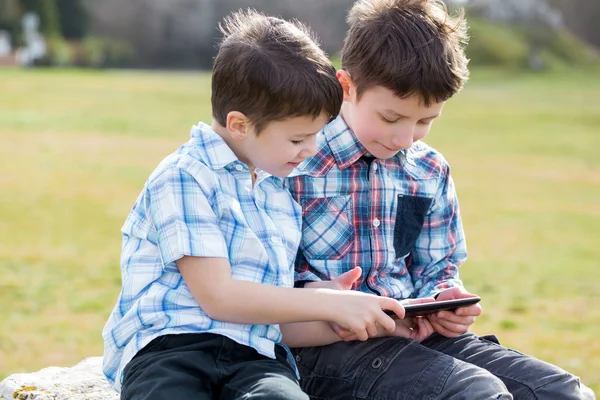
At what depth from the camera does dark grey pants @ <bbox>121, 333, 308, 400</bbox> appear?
2.05 m

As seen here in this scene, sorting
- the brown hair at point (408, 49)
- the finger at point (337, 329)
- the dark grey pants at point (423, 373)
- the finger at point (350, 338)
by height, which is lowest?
the dark grey pants at point (423, 373)

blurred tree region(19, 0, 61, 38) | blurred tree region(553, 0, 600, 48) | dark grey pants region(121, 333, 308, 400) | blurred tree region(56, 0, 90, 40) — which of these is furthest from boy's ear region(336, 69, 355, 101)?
blurred tree region(553, 0, 600, 48)

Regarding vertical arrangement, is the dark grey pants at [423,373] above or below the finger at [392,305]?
below

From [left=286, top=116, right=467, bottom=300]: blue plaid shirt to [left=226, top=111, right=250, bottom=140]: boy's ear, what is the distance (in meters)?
0.39

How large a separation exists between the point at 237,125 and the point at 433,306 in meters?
0.75

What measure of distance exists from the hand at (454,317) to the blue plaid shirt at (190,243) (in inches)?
20.4

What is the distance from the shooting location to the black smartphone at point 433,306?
7.93 ft

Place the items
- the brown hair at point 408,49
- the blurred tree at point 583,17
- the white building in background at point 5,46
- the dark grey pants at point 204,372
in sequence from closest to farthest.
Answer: the dark grey pants at point 204,372, the brown hair at point 408,49, the white building in background at point 5,46, the blurred tree at point 583,17

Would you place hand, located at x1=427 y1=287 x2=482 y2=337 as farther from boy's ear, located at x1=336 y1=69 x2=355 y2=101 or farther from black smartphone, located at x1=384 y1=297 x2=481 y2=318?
boy's ear, located at x1=336 y1=69 x2=355 y2=101

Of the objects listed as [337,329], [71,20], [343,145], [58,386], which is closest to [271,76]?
[343,145]

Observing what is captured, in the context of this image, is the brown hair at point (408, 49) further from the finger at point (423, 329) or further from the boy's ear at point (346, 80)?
the finger at point (423, 329)

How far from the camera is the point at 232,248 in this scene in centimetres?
230

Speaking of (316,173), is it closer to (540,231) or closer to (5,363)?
(5,363)

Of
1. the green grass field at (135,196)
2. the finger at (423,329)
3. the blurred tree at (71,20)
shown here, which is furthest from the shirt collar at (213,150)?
the blurred tree at (71,20)
